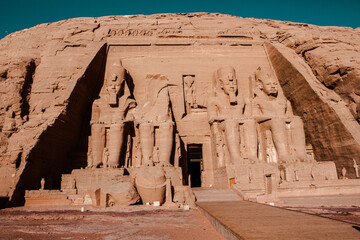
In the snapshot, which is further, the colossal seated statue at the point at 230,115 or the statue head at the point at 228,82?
the statue head at the point at 228,82

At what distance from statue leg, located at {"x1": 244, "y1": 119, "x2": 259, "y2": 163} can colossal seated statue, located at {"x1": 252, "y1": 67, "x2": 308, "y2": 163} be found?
0.57 metres

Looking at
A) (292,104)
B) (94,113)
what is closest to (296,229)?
(94,113)

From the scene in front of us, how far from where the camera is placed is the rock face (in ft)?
29.6

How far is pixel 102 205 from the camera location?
6.63 m

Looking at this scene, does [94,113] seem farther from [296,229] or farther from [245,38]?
[296,229]

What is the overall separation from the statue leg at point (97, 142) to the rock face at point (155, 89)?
40 mm

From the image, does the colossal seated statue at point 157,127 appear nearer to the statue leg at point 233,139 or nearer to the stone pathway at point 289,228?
the statue leg at point 233,139

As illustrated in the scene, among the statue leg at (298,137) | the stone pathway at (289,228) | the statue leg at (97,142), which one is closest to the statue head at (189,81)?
the statue leg at (97,142)

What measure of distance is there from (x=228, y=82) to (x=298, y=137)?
3.26m

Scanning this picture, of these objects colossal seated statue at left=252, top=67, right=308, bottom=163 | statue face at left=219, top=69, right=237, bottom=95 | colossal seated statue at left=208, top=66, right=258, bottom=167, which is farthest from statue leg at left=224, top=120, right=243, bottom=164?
statue face at left=219, top=69, right=237, bottom=95

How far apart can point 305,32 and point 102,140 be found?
9.68 meters

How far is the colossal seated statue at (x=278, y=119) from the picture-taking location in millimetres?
10164

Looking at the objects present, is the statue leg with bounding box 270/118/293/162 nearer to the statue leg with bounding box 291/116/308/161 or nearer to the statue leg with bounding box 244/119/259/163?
the statue leg with bounding box 291/116/308/161

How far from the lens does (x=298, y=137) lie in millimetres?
10258
